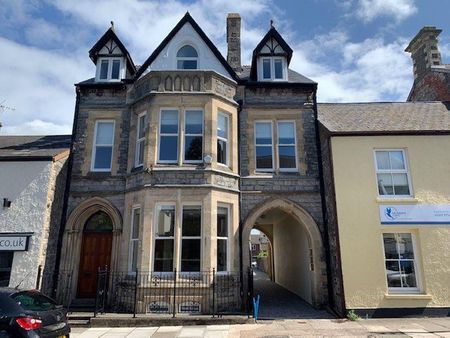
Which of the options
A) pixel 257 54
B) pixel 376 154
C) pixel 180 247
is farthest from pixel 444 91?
pixel 180 247

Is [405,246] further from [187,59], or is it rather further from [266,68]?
[187,59]

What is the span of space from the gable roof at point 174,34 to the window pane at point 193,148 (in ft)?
10.5

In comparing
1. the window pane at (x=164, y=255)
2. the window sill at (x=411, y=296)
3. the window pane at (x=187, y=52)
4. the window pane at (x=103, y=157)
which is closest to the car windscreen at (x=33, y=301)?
the window pane at (x=164, y=255)

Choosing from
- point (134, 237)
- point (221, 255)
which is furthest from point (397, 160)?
point (134, 237)

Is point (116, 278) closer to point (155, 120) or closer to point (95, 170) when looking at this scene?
point (95, 170)

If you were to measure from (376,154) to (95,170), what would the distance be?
35.1 ft

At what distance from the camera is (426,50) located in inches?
732

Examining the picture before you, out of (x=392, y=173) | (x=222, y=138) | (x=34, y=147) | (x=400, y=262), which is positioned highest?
(x=222, y=138)

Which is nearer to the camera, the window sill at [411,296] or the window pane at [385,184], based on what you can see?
the window sill at [411,296]

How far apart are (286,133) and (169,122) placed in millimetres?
4727

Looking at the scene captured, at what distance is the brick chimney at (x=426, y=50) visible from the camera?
722 inches

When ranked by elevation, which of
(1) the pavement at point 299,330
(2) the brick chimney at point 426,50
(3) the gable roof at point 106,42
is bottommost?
(1) the pavement at point 299,330

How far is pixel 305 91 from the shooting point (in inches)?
530

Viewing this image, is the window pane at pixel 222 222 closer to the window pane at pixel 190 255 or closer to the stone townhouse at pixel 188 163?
the stone townhouse at pixel 188 163
